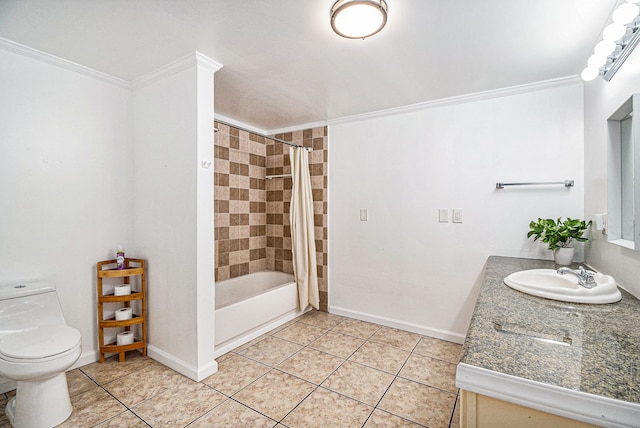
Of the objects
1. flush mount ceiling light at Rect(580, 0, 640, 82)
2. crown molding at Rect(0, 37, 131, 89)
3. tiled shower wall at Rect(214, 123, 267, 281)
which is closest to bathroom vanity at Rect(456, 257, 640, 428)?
flush mount ceiling light at Rect(580, 0, 640, 82)

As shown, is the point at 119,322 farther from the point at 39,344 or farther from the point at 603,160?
the point at 603,160

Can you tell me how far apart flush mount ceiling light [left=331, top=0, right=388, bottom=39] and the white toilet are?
2287mm

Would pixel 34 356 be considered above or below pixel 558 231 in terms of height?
below

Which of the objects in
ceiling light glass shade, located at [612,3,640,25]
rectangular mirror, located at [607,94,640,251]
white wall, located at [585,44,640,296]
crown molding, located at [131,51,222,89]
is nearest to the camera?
ceiling light glass shade, located at [612,3,640,25]

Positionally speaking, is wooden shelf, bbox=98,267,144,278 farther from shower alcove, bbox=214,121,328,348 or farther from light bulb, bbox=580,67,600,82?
light bulb, bbox=580,67,600,82

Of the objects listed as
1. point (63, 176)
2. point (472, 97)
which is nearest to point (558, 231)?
point (472, 97)

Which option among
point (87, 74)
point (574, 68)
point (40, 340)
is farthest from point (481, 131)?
point (40, 340)

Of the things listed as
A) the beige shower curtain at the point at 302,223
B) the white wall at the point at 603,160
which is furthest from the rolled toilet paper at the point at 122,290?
the white wall at the point at 603,160

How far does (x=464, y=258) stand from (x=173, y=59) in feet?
9.25

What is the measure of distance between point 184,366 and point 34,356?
0.84 m

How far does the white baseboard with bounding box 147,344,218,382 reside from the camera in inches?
79.1

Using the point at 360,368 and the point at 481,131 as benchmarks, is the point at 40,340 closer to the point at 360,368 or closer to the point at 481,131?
the point at 360,368

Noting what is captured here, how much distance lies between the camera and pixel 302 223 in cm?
319

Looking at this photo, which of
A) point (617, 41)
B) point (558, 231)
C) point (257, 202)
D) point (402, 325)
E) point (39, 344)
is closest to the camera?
point (617, 41)
